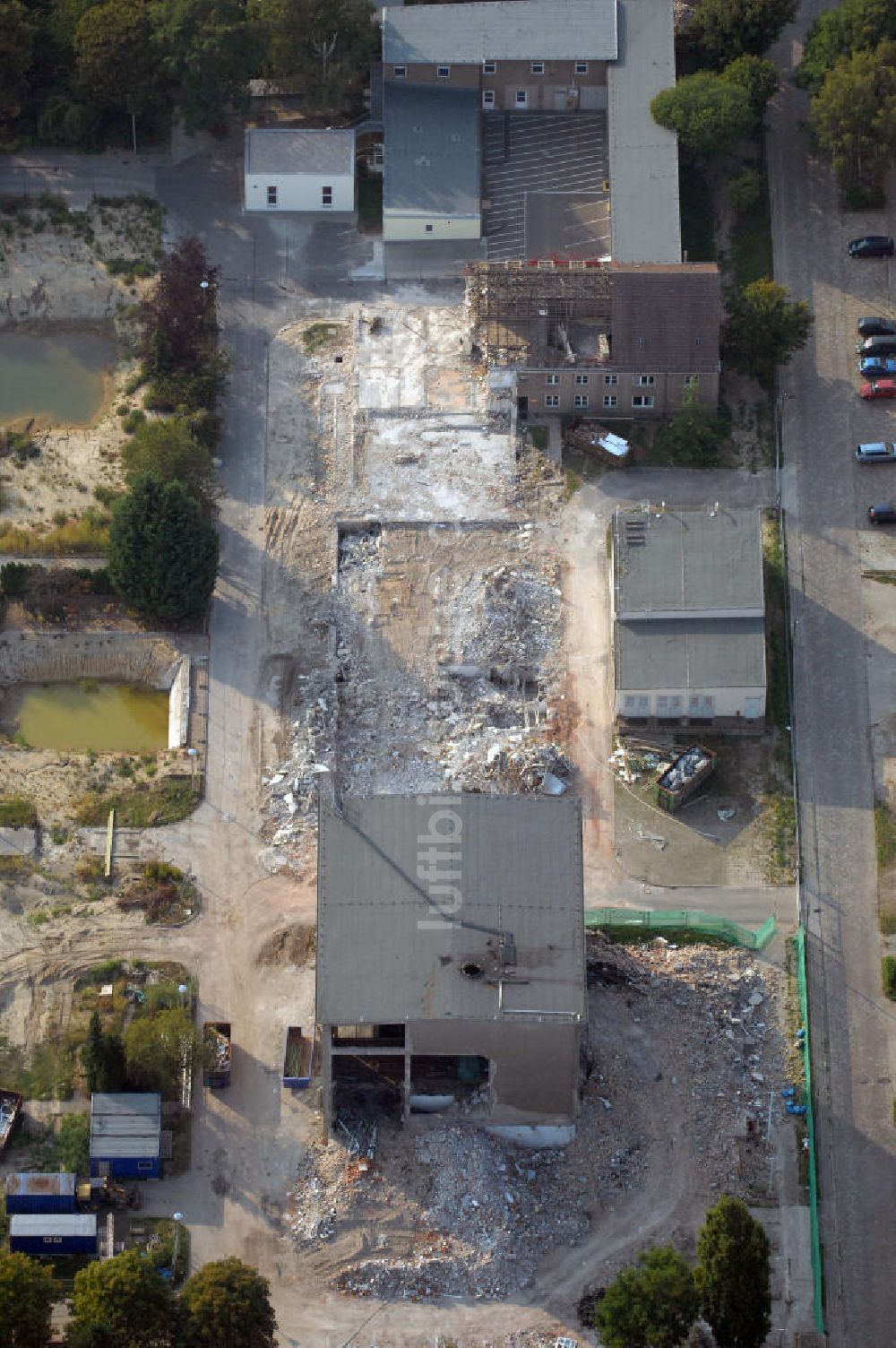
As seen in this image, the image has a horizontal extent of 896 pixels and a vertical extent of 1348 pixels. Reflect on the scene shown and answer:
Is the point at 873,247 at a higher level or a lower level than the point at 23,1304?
higher

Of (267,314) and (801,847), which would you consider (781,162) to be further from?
(801,847)

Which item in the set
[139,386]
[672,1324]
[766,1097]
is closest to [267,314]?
[139,386]

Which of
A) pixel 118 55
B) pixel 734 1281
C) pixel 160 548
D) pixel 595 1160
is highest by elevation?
pixel 118 55

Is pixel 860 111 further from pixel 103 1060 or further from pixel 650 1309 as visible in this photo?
pixel 650 1309

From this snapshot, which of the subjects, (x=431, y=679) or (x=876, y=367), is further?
(x=876, y=367)

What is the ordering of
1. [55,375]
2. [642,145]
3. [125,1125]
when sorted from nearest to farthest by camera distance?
[125,1125], [55,375], [642,145]

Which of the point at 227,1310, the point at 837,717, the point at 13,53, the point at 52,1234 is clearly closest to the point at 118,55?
the point at 13,53
